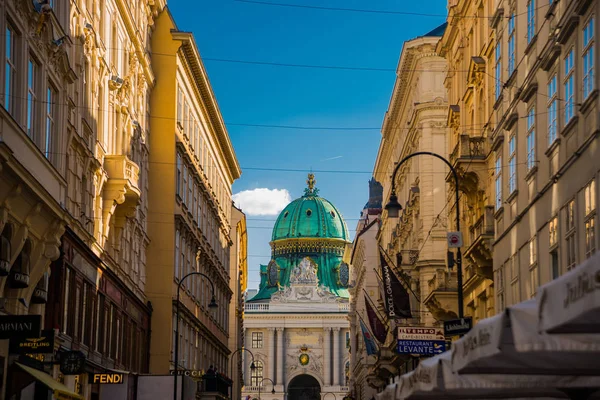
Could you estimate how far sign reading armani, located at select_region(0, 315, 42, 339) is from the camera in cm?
2258

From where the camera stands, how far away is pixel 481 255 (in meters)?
37.4

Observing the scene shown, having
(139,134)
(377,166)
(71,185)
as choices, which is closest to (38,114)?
(71,185)

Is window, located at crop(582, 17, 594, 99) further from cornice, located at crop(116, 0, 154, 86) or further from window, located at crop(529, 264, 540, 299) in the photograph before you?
cornice, located at crop(116, 0, 154, 86)

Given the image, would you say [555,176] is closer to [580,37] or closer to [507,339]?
[580,37]

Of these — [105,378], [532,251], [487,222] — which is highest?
[487,222]

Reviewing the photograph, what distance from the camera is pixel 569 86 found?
2514 cm

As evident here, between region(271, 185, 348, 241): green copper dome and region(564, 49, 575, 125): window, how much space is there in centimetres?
16540

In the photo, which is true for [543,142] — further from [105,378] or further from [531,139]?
[105,378]

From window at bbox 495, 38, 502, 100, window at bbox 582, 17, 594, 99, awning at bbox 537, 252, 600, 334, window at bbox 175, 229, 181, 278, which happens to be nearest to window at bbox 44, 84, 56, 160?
window at bbox 582, 17, 594, 99

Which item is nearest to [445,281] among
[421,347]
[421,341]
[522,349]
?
[421,341]

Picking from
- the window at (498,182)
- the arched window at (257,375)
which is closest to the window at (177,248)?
the window at (498,182)

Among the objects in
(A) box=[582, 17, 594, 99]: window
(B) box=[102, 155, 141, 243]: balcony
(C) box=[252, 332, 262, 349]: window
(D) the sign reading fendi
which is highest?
(C) box=[252, 332, 262, 349]: window

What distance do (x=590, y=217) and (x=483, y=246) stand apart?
44.7ft

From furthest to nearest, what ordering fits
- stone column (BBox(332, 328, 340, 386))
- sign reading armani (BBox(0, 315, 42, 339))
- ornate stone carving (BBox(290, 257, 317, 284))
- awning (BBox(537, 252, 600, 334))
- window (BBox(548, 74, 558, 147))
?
ornate stone carving (BBox(290, 257, 317, 284)) < stone column (BBox(332, 328, 340, 386)) < window (BBox(548, 74, 558, 147)) < sign reading armani (BBox(0, 315, 42, 339)) < awning (BBox(537, 252, 600, 334))
